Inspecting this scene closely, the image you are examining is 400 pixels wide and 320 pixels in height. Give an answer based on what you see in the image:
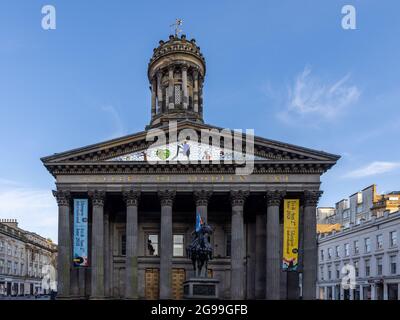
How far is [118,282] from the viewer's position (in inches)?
1415

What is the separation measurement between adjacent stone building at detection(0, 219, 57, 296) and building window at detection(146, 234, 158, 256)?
46.7m

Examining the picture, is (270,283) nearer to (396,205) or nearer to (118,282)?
(118,282)

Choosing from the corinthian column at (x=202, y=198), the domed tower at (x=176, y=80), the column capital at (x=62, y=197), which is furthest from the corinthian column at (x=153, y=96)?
the corinthian column at (x=202, y=198)

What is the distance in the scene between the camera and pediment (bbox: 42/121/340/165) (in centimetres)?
3212

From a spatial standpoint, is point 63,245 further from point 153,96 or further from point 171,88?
point 153,96

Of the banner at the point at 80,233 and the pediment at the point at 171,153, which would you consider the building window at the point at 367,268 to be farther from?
the banner at the point at 80,233

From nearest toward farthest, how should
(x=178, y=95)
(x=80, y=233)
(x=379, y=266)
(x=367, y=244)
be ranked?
(x=80, y=233), (x=178, y=95), (x=379, y=266), (x=367, y=244)

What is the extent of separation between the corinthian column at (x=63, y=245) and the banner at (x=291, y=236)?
16.8 meters

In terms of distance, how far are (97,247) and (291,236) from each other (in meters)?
15.2

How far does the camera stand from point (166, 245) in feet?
103

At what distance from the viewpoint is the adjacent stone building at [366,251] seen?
160 ft

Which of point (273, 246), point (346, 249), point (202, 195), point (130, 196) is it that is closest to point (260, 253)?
point (273, 246)

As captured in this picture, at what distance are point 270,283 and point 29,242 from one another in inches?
2869
